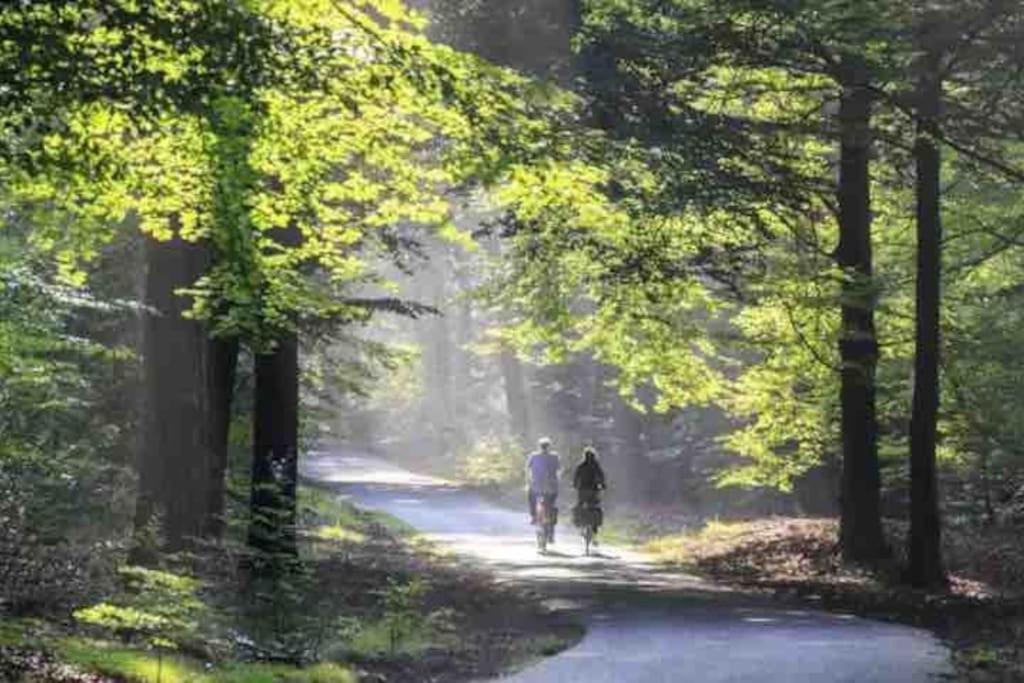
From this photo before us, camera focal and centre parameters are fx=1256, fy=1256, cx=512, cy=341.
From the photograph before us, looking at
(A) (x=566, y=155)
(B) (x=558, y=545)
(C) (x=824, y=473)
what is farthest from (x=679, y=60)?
(C) (x=824, y=473)

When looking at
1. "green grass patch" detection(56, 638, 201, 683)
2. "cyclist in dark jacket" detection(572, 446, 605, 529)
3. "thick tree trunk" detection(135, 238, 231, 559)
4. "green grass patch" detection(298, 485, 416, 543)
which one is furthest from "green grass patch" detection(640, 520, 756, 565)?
"green grass patch" detection(56, 638, 201, 683)

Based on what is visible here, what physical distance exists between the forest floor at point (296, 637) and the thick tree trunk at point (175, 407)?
59.0 inches

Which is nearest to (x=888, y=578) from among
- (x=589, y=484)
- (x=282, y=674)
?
(x=589, y=484)

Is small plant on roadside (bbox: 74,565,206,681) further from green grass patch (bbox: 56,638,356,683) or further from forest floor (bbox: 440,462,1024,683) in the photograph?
forest floor (bbox: 440,462,1024,683)

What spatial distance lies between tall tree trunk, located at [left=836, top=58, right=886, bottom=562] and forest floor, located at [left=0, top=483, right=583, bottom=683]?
5.73 metres

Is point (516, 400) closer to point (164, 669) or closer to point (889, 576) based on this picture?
point (889, 576)

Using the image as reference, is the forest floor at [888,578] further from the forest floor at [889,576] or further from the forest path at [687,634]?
the forest path at [687,634]

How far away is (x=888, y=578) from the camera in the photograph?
17531 millimetres

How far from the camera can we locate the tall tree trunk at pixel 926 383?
16.6m

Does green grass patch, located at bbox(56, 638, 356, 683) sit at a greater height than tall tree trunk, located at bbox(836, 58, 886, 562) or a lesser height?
lesser

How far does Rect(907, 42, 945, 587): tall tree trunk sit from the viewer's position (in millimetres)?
16562

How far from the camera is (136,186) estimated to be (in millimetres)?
8656

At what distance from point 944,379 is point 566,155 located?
14.2 meters

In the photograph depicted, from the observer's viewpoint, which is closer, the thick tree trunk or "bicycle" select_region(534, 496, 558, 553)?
the thick tree trunk
